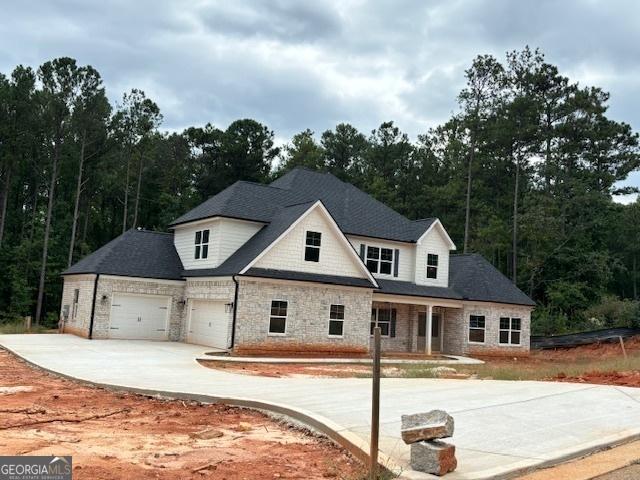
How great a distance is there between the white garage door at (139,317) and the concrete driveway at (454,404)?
7186 mm

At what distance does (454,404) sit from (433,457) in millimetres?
4480

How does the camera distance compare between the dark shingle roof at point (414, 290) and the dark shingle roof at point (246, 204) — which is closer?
the dark shingle roof at point (246, 204)

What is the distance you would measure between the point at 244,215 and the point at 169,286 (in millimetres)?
4773

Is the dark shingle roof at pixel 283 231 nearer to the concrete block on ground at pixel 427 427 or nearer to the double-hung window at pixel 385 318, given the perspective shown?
the double-hung window at pixel 385 318

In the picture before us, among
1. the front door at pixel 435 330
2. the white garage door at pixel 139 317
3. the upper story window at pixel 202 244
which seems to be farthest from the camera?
the front door at pixel 435 330

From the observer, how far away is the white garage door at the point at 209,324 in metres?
23.6

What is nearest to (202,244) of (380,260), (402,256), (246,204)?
(246,204)

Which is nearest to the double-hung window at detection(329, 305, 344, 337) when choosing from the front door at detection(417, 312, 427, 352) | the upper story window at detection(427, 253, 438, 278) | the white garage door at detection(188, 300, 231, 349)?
the white garage door at detection(188, 300, 231, 349)

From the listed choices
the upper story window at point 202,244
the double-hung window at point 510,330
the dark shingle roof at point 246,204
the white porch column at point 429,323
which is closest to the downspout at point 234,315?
the dark shingle roof at point 246,204

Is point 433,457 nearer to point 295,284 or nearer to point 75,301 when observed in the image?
point 295,284

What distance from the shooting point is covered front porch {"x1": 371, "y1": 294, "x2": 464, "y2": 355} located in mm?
28953

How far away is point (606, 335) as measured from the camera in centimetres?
3572

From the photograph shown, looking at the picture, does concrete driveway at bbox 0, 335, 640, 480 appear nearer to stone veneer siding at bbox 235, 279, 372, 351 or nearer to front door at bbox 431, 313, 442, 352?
stone veneer siding at bbox 235, 279, 372, 351

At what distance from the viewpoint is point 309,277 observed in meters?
24.3
